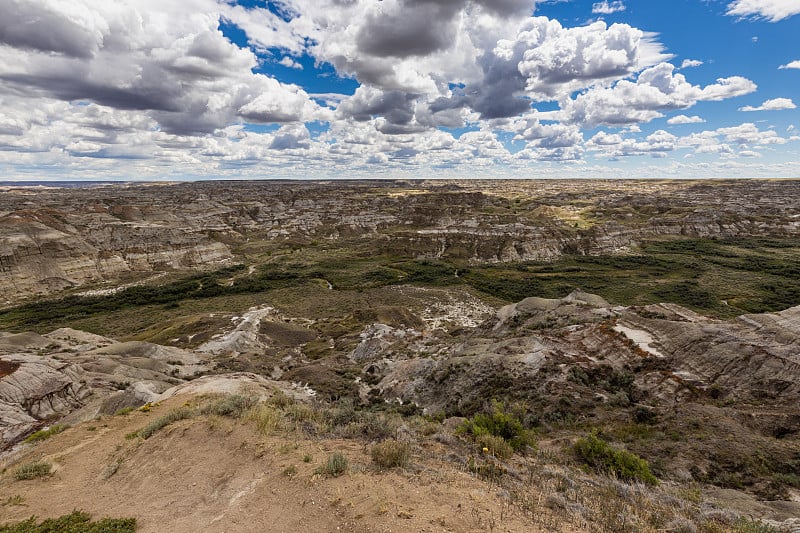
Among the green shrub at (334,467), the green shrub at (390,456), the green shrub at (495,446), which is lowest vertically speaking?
the green shrub at (495,446)

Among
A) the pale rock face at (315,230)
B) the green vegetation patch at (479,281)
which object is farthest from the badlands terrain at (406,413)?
the pale rock face at (315,230)

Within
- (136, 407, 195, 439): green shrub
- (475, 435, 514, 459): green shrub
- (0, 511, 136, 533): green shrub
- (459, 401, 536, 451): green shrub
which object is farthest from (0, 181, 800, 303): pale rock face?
(0, 511, 136, 533): green shrub

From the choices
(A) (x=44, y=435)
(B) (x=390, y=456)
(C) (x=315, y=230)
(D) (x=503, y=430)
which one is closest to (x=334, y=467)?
(B) (x=390, y=456)

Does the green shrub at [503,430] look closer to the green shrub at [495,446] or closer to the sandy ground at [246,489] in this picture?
the green shrub at [495,446]

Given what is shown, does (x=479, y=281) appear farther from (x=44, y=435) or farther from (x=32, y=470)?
(x=32, y=470)

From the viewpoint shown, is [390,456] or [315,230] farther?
[315,230]

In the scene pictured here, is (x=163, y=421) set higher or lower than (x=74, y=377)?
higher

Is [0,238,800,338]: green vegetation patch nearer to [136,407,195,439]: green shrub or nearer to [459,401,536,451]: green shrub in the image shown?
[136,407,195,439]: green shrub
